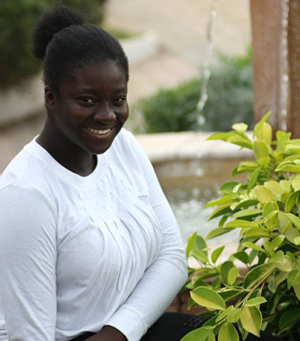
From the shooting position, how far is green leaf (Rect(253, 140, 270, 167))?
2692 mm

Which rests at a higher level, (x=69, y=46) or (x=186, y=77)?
(x=69, y=46)

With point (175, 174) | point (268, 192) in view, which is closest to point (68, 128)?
point (268, 192)

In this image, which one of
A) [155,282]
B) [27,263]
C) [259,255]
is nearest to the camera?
[27,263]

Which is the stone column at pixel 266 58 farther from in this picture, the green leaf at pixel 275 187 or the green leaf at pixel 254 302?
the green leaf at pixel 254 302

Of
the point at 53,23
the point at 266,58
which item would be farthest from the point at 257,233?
the point at 266,58

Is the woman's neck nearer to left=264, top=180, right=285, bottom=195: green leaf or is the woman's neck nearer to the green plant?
the green plant

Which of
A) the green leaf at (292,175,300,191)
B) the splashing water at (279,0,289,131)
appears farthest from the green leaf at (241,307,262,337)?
the splashing water at (279,0,289,131)

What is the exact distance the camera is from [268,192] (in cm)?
238

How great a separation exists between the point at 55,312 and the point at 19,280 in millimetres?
141

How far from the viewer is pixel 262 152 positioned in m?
2.71

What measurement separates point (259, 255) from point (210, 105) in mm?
6162

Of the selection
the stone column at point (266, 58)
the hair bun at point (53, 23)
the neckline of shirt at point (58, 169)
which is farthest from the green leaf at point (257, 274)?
the stone column at point (266, 58)

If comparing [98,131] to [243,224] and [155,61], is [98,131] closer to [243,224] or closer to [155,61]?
[243,224]

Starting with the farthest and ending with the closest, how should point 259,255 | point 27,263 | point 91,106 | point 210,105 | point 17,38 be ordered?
1. point 17,38
2. point 210,105
3. point 259,255
4. point 91,106
5. point 27,263
